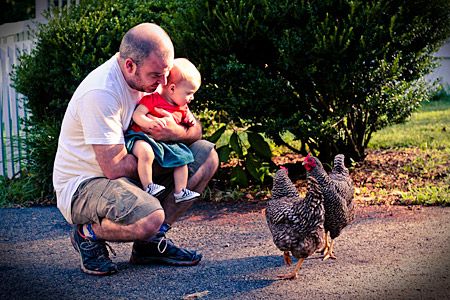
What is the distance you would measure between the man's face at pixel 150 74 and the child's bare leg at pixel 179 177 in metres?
0.68

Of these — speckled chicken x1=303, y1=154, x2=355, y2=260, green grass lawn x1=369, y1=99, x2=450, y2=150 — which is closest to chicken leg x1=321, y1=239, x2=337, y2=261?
speckled chicken x1=303, y1=154, x2=355, y2=260

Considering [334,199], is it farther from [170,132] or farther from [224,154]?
[224,154]

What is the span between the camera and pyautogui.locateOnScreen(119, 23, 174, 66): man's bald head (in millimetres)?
3604

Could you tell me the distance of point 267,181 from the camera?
623cm

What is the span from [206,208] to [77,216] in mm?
2173

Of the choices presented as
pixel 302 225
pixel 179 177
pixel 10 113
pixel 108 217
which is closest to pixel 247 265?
pixel 302 225

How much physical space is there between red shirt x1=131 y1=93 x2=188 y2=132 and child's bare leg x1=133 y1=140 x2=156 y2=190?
220 mm

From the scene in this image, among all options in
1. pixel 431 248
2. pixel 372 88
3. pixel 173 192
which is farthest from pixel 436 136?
pixel 173 192

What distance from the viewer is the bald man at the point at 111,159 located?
140 inches

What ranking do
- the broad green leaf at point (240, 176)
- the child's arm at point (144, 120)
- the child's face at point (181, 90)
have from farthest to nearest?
the broad green leaf at point (240, 176) → the child's face at point (181, 90) → the child's arm at point (144, 120)

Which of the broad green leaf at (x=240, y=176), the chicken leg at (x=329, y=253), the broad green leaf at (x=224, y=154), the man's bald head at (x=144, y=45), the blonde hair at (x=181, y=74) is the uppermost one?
the man's bald head at (x=144, y=45)

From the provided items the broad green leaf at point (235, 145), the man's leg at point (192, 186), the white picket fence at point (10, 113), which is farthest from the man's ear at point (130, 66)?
the white picket fence at point (10, 113)

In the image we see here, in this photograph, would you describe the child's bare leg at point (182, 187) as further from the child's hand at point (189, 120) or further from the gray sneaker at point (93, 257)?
the gray sneaker at point (93, 257)

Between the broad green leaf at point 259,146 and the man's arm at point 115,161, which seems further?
the broad green leaf at point 259,146
